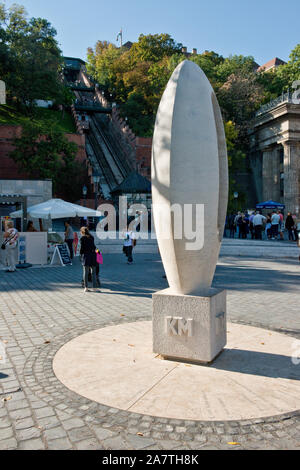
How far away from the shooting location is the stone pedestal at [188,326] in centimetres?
482

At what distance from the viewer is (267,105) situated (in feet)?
143

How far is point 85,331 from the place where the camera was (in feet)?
21.1

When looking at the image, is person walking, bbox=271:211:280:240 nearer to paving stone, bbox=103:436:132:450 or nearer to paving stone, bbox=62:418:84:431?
paving stone, bbox=62:418:84:431

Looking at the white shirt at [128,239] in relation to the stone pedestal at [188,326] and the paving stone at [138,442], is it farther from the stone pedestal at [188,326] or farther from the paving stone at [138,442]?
the paving stone at [138,442]

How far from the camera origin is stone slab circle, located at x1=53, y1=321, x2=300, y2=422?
3.80 meters

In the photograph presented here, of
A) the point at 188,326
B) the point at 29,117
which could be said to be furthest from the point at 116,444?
the point at 29,117

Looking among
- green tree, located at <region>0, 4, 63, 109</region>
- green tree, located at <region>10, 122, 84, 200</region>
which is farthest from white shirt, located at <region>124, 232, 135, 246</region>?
green tree, located at <region>0, 4, 63, 109</region>

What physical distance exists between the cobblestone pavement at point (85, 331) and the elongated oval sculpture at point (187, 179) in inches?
79.6

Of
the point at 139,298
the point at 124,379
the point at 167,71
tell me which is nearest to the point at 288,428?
the point at 124,379

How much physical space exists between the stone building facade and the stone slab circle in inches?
1422

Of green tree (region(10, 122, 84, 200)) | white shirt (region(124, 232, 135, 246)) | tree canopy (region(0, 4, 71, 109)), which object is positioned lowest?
white shirt (region(124, 232, 135, 246))

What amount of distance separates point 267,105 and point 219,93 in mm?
5743

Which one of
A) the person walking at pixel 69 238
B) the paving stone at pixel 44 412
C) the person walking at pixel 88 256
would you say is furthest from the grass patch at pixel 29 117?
the paving stone at pixel 44 412
